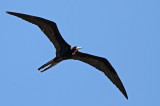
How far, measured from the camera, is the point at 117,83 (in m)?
25.1

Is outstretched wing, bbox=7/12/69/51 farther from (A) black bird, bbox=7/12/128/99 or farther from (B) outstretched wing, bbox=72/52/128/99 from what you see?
(B) outstretched wing, bbox=72/52/128/99

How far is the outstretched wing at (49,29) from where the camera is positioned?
21.4 m

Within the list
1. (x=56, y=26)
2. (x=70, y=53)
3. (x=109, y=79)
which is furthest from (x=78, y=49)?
(x=109, y=79)

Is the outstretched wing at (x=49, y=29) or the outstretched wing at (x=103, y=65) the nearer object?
the outstretched wing at (x=49, y=29)

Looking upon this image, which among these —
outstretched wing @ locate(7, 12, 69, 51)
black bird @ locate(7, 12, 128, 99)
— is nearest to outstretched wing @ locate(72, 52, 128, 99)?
black bird @ locate(7, 12, 128, 99)

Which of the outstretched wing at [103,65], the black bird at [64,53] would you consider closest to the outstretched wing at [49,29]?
the black bird at [64,53]

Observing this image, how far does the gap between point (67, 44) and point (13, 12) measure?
4044 mm

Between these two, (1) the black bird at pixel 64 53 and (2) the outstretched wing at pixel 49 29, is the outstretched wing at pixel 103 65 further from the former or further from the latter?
(2) the outstretched wing at pixel 49 29

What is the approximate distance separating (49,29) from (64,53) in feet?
5.82

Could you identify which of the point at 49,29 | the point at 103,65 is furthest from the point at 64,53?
the point at 103,65

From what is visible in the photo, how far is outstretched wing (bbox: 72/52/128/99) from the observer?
24250mm

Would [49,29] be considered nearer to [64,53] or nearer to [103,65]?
[64,53]

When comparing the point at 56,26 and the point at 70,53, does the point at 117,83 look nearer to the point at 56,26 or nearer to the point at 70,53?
the point at 70,53

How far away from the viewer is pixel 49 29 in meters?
22.4
